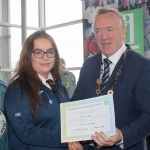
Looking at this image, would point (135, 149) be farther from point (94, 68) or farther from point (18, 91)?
point (18, 91)

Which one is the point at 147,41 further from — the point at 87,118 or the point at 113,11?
the point at 87,118

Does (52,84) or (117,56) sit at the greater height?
(117,56)

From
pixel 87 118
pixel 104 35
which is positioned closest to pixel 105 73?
pixel 104 35

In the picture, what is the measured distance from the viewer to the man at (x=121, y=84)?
6.08 feet

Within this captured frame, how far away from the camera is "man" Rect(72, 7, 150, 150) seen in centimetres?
185

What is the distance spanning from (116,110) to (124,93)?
14cm

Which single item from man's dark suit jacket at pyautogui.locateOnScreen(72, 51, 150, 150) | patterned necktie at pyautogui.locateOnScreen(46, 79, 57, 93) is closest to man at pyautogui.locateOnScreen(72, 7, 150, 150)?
man's dark suit jacket at pyautogui.locateOnScreen(72, 51, 150, 150)

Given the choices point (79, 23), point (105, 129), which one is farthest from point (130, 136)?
point (79, 23)

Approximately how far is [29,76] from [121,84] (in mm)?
824

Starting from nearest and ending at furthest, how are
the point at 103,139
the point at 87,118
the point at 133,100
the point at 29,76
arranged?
the point at 103,139 < the point at 87,118 < the point at 133,100 < the point at 29,76

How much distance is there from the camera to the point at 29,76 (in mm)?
2285

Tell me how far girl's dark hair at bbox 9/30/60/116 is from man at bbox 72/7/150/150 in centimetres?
43

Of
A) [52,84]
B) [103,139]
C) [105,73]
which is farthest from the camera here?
[52,84]

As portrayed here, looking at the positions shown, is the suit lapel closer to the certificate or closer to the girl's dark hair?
the certificate
